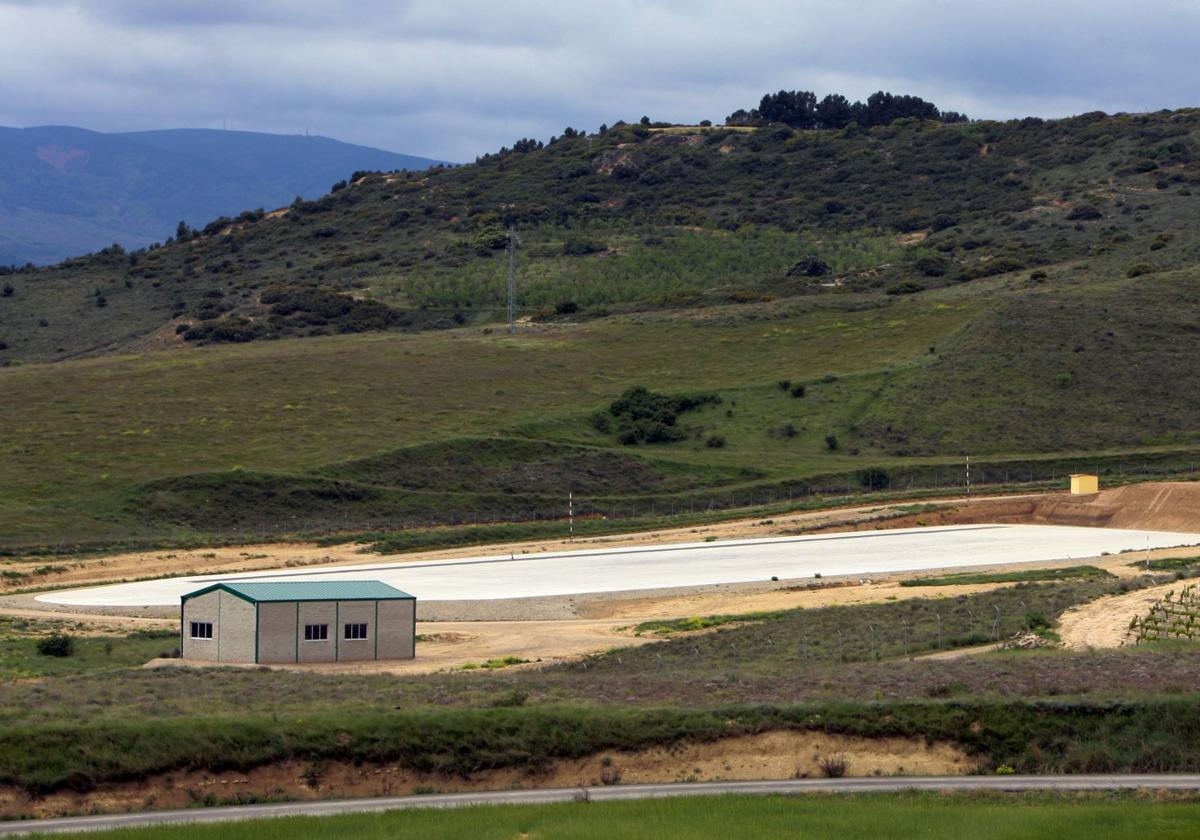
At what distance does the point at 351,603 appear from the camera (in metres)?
41.0

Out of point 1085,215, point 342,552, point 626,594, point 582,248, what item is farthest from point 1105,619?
point 582,248

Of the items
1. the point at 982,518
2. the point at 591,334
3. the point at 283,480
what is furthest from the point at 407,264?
the point at 982,518

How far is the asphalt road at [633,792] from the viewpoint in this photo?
22.4 meters

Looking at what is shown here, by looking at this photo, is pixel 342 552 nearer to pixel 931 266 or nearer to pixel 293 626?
pixel 293 626

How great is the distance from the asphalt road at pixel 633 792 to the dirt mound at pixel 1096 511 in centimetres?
4350

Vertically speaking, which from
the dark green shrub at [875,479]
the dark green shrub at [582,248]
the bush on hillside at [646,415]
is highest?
the dark green shrub at [582,248]

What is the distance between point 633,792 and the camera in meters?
23.7

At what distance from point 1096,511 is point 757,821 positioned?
50.3 meters

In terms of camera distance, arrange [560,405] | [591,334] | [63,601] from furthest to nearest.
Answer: [591,334], [560,405], [63,601]

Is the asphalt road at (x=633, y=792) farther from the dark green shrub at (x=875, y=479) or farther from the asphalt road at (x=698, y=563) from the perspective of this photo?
the dark green shrub at (x=875, y=479)

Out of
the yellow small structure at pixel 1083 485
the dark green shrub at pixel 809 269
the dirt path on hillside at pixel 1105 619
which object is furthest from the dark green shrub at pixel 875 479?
the dark green shrub at pixel 809 269

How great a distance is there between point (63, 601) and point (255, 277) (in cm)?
9746

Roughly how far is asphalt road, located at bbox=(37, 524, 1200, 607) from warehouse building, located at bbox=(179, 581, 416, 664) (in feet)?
27.8

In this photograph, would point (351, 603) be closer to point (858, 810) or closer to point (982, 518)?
point (858, 810)
